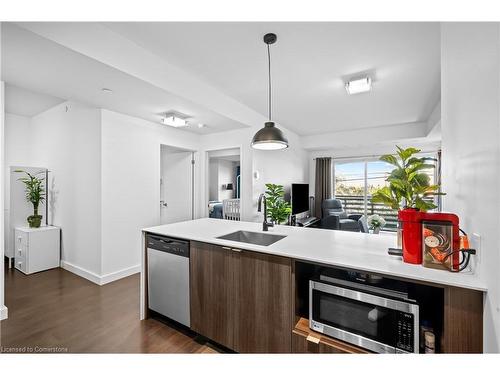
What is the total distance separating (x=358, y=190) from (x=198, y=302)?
5.46 meters

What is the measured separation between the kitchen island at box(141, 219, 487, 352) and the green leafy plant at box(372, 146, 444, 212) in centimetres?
33

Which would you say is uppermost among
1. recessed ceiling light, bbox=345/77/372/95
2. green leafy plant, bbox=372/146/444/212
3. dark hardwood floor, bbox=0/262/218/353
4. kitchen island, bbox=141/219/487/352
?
recessed ceiling light, bbox=345/77/372/95

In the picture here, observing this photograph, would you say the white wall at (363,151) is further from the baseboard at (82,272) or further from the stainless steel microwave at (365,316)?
the baseboard at (82,272)

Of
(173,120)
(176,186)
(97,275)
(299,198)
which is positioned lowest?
(97,275)

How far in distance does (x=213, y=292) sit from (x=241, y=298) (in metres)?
0.25

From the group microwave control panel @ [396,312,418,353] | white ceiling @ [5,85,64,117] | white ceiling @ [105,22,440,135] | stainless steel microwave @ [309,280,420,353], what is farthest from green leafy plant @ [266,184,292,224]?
white ceiling @ [5,85,64,117]

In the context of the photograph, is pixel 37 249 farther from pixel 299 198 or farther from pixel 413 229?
pixel 299 198

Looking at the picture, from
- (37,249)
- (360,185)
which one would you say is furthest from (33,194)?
(360,185)

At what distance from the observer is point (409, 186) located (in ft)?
4.06

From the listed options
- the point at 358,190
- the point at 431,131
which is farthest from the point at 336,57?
the point at 358,190

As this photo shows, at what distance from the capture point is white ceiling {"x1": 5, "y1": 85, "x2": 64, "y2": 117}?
2.99 meters

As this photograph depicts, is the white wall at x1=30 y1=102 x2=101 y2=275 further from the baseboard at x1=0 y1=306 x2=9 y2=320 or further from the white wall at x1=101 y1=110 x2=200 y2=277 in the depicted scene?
the baseboard at x1=0 y1=306 x2=9 y2=320
